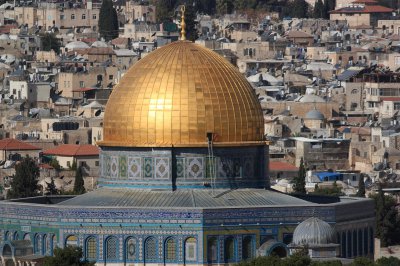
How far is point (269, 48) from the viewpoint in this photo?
560 ft

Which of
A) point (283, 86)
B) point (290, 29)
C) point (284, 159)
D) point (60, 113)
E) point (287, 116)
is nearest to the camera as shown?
point (284, 159)

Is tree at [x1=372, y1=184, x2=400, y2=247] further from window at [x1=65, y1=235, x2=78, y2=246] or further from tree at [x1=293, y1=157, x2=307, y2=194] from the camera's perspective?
window at [x1=65, y1=235, x2=78, y2=246]

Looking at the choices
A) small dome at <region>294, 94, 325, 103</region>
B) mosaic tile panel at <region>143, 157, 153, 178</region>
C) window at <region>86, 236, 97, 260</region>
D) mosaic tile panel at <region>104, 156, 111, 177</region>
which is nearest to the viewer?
window at <region>86, 236, 97, 260</region>

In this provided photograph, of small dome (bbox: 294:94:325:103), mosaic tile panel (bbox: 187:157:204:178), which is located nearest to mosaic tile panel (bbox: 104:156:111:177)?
mosaic tile panel (bbox: 187:157:204:178)

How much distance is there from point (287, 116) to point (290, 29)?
58552 millimetres

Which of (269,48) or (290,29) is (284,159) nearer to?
(269,48)

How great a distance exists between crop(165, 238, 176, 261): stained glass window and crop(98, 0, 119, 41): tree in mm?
111460

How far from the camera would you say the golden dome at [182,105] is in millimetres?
71312

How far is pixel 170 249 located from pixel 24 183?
85.2 ft

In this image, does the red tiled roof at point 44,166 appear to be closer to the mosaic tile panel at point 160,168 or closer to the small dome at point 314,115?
the small dome at point 314,115

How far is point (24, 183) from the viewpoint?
95125 mm

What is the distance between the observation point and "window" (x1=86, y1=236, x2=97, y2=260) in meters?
70.1

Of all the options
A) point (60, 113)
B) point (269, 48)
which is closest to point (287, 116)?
point (60, 113)

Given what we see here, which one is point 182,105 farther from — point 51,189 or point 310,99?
point 310,99
